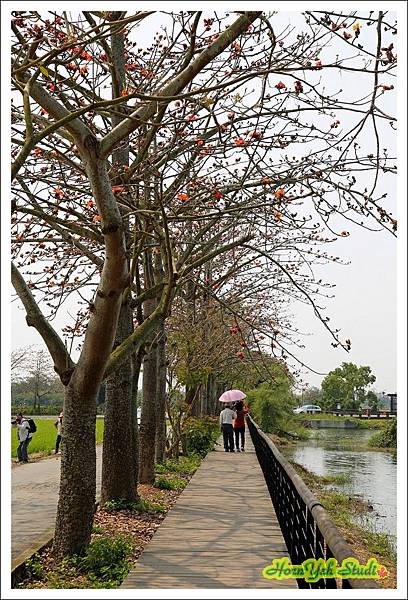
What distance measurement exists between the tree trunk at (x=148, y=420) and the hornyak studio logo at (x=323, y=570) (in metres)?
5.77

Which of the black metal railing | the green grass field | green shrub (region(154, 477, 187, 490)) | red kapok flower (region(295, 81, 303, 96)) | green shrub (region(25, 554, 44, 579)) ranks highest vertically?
red kapok flower (region(295, 81, 303, 96))

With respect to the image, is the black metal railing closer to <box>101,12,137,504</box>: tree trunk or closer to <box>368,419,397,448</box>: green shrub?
<box>101,12,137,504</box>: tree trunk

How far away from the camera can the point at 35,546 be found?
7359 mm

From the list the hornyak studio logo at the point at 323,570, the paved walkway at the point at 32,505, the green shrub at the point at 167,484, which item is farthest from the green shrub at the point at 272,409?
the hornyak studio logo at the point at 323,570

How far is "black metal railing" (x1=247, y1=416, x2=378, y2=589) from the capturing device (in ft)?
12.9

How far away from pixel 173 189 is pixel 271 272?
5960 mm

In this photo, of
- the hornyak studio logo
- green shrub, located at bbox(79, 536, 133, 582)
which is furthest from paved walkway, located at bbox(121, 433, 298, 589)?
green shrub, located at bbox(79, 536, 133, 582)

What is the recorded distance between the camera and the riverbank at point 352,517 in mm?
11930

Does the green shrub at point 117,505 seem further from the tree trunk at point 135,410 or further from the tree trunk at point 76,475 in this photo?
the tree trunk at point 76,475

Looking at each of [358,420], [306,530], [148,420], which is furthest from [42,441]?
[358,420]

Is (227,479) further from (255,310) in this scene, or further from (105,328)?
(105,328)

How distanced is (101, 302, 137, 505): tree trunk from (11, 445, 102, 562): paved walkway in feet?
2.92

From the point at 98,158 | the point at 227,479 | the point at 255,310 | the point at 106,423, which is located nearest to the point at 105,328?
the point at 98,158

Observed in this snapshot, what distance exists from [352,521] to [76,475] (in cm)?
1049
